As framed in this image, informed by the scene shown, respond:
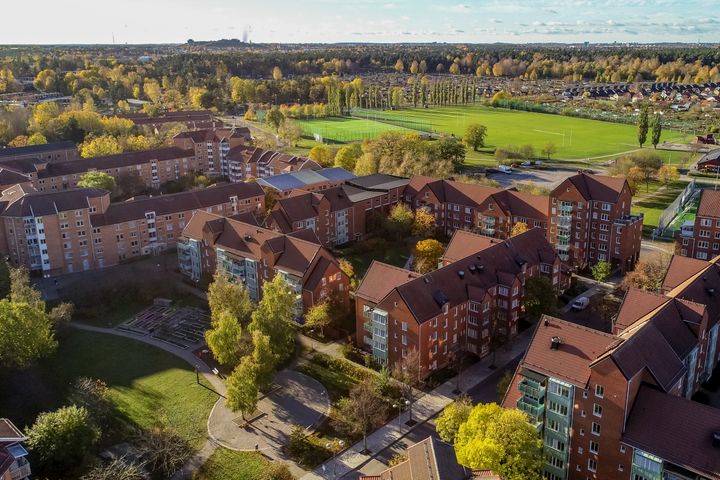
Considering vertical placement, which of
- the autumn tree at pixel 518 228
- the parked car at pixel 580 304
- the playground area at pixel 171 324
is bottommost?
the playground area at pixel 171 324

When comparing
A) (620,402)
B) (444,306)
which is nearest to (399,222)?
(444,306)

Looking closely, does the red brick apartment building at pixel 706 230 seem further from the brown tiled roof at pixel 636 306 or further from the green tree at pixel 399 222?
the green tree at pixel 399 222

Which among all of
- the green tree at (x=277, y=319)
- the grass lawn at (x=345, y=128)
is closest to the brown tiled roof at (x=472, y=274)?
the green tree at (x=277, y=319)

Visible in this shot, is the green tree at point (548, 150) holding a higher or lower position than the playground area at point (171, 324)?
higher

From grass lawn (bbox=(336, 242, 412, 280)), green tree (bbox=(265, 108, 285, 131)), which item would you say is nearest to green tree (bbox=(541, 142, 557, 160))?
green tree (bbox=(265, 108, 285, 131))

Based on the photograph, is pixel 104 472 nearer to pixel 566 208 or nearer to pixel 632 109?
pixel 566 208

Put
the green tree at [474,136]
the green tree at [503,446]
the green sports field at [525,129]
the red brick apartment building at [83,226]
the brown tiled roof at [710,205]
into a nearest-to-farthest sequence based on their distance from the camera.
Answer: the green tree at [503,446] → the brown tiled roof at [710,205] → the red brick apartment building at [83,226] → the green tree at [474,136] → the green sports field at [525,129]

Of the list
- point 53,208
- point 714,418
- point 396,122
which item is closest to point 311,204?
point 53,208

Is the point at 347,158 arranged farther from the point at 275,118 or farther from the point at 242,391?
the point at 242,391
